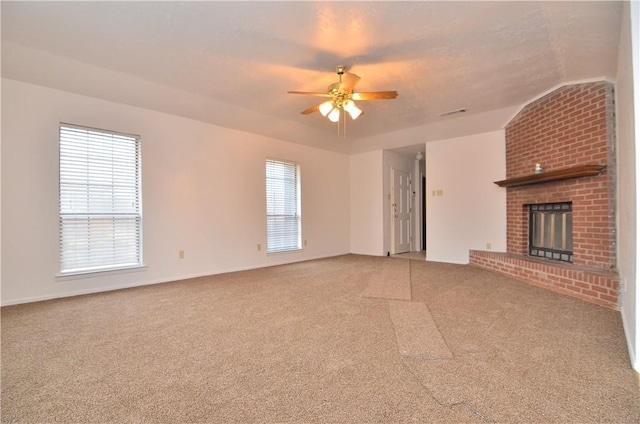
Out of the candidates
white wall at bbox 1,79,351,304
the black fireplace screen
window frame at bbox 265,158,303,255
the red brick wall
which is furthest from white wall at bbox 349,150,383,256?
the black fireplace screen

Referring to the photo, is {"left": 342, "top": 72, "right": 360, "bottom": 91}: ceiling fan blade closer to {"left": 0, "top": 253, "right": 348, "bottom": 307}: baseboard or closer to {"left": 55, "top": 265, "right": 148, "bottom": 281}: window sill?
{"left": 0, "top": 253, "right": 348, "bottom": 307}: baseboard

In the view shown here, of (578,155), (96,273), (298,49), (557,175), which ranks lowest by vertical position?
(96,273)

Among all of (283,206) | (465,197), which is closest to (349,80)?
(283,206)

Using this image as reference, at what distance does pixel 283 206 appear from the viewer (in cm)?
581

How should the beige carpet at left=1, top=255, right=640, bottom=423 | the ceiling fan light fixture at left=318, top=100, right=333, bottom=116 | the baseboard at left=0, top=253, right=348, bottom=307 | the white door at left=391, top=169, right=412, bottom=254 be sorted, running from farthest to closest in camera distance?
1. the white door at left=391, top=169, right=412, bottom=254
2. the ceiling fan light fixture at left=318, top=100, right=333, bottom=116
3. the baseboard at left=0, top=253, right=348, bottom=307
4. the beige carpet at left=1, top=255, right=640, bottom=423

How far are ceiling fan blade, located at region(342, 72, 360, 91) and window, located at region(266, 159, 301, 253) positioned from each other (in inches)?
106

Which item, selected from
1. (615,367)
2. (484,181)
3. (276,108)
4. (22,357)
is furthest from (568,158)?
(22,357)

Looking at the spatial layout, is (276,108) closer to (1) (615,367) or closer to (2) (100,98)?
(2) (100,98)

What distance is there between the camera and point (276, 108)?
175 inches

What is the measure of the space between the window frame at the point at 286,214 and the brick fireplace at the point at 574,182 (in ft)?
11.4

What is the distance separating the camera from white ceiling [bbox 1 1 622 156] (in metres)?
2.33

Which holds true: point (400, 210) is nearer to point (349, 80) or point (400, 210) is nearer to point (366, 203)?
point (366, 203)

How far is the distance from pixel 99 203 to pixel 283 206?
2.92m

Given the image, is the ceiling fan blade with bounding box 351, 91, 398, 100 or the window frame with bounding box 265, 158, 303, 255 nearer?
the ceiling fan blade with bounding box 351, 91, 398, 100
